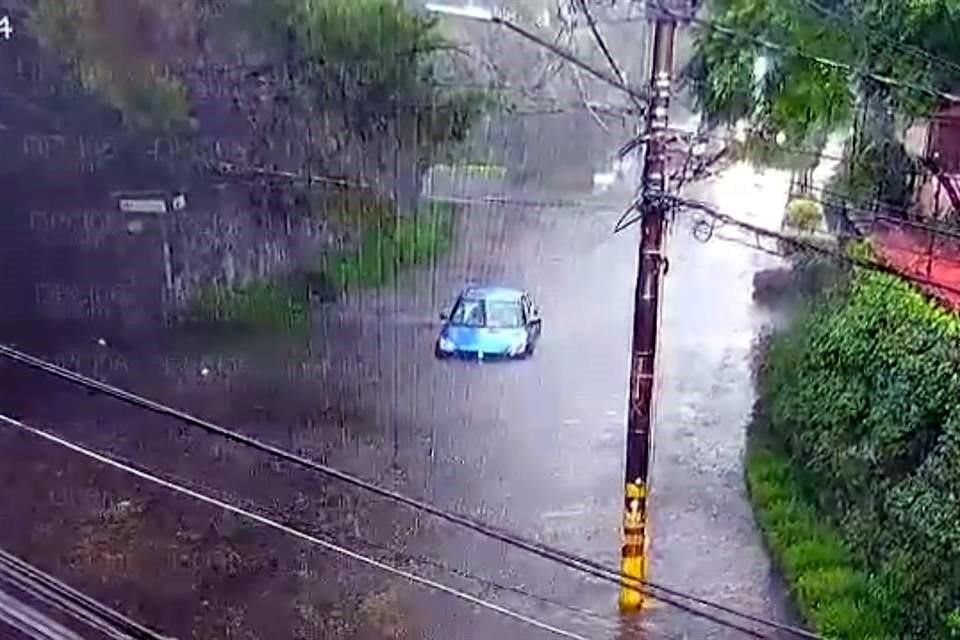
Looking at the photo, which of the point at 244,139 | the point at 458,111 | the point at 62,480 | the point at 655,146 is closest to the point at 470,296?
the point at 458,111

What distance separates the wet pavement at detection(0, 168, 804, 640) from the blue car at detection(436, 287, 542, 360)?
13 centimetres

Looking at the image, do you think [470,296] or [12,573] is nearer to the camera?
[12,573]

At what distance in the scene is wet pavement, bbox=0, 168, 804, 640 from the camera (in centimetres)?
520

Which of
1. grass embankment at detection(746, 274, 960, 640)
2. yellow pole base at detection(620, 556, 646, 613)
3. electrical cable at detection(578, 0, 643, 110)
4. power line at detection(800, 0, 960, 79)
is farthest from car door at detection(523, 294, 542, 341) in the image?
power line at detection(800, 0, 960, 79)

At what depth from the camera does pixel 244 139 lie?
849 centimetres

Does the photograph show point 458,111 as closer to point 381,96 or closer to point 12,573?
point 381,96

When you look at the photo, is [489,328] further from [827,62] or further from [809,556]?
[827,62]

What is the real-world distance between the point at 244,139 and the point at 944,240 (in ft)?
15.9

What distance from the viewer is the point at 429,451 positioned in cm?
688

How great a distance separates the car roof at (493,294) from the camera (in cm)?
864

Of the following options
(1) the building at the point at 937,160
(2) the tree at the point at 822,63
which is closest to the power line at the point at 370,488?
(2) the tree at the point at 822,63

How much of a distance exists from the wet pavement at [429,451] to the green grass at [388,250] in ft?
0.49

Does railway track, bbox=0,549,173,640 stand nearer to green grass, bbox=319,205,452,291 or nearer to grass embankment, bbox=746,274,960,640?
grass embankment, bbox=746,274,960,640

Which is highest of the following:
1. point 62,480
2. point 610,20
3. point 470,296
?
point 610,20
